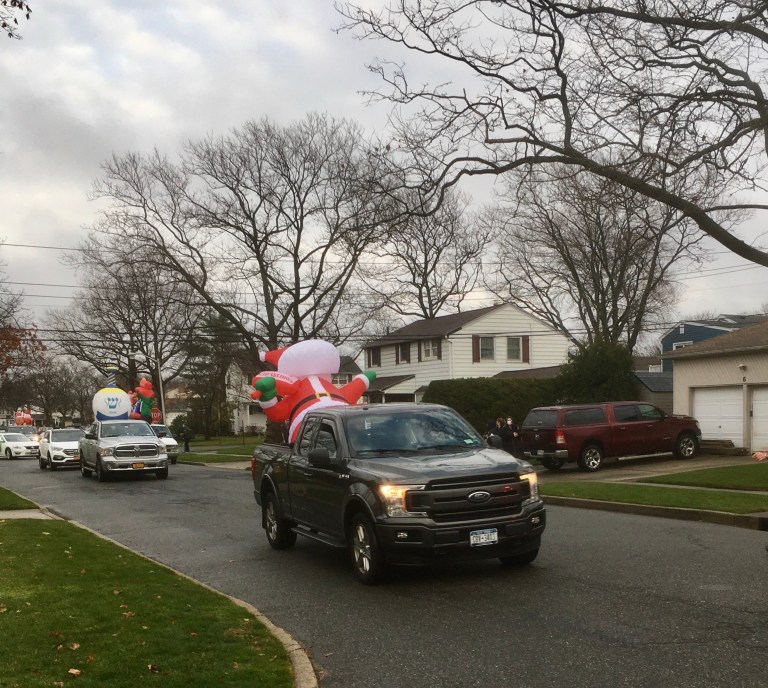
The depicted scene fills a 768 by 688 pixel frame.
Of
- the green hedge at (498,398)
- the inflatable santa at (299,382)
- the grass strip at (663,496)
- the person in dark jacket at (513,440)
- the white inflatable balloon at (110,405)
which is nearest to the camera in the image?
the grass strip at (663,496)

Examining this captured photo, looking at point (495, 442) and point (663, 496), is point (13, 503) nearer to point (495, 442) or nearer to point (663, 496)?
point (495, 442)

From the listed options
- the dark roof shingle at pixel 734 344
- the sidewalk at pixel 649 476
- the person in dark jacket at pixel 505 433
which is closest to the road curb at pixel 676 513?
the sidewalk at pixel 649 476

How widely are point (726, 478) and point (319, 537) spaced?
1217cm

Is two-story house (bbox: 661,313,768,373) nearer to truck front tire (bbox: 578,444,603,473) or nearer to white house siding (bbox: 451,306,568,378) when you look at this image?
white house siding (bbox: 451,306,568,378)

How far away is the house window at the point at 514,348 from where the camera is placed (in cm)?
4656

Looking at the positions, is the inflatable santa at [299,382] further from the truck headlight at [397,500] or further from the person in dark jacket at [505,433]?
the truck headlight at [397,500]

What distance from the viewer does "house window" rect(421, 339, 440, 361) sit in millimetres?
46050

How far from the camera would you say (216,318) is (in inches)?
2205

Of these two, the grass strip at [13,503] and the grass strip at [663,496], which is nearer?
the grass strip at [663,496]

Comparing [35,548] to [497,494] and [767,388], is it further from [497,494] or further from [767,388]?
[767,388]

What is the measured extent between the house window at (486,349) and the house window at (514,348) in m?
1.11

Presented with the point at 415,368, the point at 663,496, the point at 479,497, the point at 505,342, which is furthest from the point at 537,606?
the point at 415,368

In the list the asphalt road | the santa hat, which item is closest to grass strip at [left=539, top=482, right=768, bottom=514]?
the asphalt road

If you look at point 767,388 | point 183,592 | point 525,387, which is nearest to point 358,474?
point 183,592
